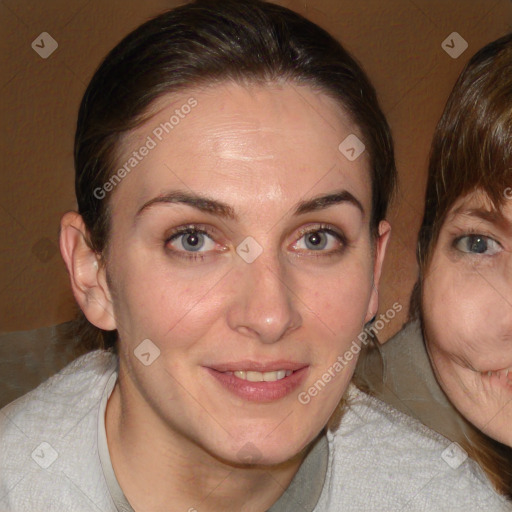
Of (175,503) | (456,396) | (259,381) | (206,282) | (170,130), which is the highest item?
(170,130)

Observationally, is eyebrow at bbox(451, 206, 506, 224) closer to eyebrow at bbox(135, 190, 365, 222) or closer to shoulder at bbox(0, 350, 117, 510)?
eyebrow at bbox(135, 190, 365, 222)

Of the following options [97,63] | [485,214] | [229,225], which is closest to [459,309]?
[485,214]

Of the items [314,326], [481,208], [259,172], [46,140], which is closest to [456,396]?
[481,208]

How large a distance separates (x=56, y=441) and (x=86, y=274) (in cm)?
21

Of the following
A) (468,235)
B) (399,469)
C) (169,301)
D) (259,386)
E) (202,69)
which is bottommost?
(399,469)

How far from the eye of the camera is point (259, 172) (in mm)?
794

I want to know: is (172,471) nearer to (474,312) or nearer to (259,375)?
(259,375)

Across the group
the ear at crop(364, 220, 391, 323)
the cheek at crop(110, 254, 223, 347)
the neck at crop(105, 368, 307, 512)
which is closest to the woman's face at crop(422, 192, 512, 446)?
the ear at crop(364, 220, 391, 323)

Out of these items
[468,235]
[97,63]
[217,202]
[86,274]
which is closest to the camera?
[217,202]

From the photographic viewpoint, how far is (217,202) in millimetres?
785

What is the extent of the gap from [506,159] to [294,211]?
288 millimetres

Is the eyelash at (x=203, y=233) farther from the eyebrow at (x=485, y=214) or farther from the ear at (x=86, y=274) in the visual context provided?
the eyebrow at (x=485, y=214)

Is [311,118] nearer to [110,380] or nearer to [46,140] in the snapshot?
[110,380]

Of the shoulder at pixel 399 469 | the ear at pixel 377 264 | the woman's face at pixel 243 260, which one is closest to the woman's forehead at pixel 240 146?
the woman's face at pixel 243 260
